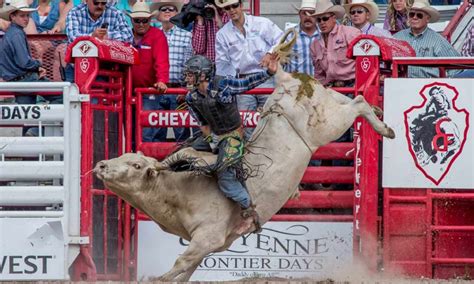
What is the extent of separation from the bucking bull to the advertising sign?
76 cm

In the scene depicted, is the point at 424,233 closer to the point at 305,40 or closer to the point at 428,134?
the point at 428,134

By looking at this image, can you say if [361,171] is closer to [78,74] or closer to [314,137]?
[314,137]

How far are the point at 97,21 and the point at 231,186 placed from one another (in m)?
2.76

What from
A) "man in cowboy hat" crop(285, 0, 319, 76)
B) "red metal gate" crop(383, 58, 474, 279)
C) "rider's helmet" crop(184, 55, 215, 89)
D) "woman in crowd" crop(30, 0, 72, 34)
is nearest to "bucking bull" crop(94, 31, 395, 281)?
"rider's helmet" crop(184, 55, 215, 89)

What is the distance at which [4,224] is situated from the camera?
8852 millimetres

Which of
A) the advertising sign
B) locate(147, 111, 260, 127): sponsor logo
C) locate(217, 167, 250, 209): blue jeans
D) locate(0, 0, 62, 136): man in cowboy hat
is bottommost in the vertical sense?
the advertising sign

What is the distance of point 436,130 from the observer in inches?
376

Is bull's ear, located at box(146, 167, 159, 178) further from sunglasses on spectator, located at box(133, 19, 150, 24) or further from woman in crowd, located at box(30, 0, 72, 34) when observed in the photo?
woman in crowd, located at box(30, 0, 72, 34)

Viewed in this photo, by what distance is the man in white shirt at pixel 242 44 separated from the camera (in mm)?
10312

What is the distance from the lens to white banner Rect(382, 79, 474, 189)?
9.52 m

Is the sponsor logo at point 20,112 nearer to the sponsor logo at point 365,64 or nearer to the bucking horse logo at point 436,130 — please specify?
the sponsor logo at point 365,64

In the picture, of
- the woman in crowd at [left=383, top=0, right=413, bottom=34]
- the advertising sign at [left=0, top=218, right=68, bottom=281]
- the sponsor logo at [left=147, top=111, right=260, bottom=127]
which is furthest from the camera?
the woman in crowd at [left=383, top=0, right=413, bottom=34]

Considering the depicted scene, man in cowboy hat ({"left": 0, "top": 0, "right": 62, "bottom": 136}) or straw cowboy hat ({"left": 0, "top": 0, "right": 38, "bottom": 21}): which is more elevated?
straw cowboy hat ({"left": 0, "top": 0, "right": 38, "bottom": 21})

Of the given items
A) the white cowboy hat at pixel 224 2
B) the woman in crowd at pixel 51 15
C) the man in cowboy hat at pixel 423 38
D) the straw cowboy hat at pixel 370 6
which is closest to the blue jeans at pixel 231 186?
the white cowboy hat at pixel 224 2
